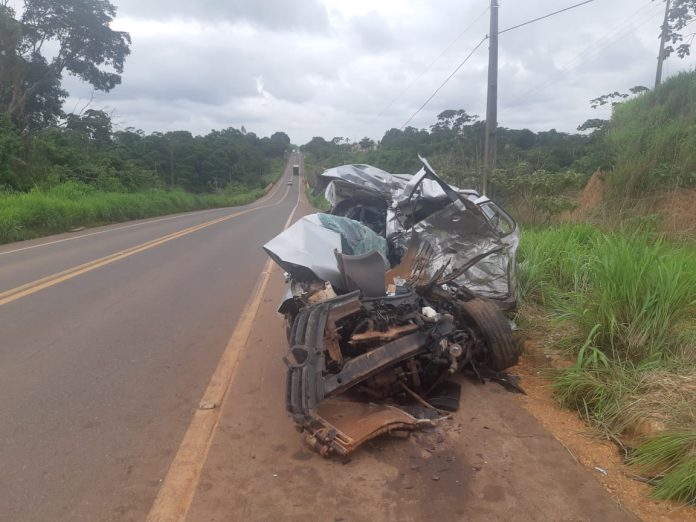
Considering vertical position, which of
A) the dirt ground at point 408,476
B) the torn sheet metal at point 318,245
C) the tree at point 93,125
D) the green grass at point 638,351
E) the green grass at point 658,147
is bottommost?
the dirt ground at point 408,476

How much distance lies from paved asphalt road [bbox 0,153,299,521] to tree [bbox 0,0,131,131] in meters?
26.6

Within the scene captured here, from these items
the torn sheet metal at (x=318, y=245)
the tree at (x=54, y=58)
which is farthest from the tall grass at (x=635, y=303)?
the tree at (x=54, y=58)

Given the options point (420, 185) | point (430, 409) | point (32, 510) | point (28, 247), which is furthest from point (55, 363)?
point (28, 247)

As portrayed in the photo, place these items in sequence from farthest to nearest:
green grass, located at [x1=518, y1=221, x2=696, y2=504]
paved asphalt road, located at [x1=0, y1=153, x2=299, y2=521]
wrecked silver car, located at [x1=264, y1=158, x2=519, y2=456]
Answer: wrecked silver car, located at [x1=264, y1=158, x2=519, y2=456]
green grass, located at [x1=518, y1=221, x2=696, y2=504]
paved asphalt road, located at [x1=0, y1=153, x2=299, y2=521]

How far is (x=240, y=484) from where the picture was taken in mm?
3217

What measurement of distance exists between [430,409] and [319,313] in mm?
1129

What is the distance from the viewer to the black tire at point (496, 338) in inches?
192

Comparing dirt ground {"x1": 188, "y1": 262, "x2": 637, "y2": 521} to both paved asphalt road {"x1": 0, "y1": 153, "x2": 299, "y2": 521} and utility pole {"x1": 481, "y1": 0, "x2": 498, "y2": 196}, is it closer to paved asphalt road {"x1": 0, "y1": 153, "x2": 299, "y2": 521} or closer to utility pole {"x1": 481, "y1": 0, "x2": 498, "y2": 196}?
paved asphalt road {"x1": 0, "y1": 153, "x2": 299, "y2": 521}

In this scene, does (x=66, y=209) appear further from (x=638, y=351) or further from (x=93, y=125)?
(x=638, y=351)

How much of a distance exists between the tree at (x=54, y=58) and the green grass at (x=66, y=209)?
8472mm

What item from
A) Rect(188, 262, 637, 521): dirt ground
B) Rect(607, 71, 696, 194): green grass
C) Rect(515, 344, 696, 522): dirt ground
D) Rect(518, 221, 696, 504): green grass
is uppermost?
Rect(607, 71, 696, 194): green grass

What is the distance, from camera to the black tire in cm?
488

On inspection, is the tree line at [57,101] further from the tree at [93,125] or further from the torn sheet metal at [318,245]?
the torn sheet metal at [318,245]

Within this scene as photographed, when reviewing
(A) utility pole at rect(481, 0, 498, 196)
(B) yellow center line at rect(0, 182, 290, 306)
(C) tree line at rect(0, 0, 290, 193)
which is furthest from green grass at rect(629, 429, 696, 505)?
(C) tree line at rect(0, 0, 290, 193)
